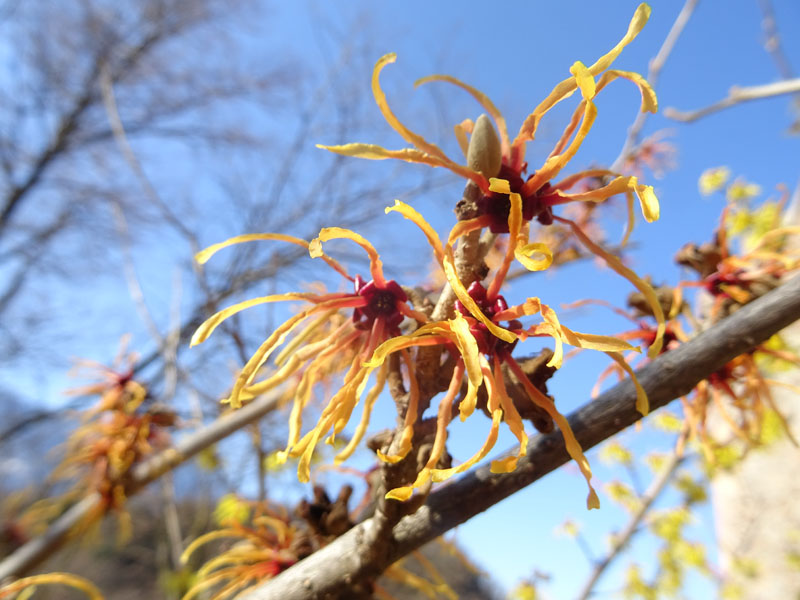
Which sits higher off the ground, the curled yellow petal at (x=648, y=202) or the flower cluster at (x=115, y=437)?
the flower cluster at (x=115, y=437)

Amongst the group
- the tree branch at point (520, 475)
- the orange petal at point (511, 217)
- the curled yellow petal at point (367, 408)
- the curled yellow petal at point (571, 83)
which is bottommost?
the tree branch at point (520, 475)

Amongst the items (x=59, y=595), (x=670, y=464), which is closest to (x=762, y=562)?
(x=670, y=464)

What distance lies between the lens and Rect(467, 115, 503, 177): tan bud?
504 mm

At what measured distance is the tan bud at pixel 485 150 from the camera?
0.50 metres

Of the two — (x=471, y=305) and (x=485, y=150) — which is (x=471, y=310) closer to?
(x=471, y=305)

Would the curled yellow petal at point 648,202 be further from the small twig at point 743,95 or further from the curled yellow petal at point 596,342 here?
the small twig at point 743,95

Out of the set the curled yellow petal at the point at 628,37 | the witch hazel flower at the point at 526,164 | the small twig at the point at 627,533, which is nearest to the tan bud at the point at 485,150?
the witch hazel flower at the point at 526,164

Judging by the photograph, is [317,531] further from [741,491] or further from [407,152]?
[741,491]

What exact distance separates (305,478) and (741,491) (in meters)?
5.93

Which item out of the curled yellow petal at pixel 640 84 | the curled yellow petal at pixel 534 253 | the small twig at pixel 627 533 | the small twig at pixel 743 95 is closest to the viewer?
the curled yellow petal at pixel 534 253

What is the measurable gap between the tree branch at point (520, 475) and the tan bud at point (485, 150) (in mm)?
294

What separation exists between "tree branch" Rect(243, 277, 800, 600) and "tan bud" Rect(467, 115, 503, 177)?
0.96ft

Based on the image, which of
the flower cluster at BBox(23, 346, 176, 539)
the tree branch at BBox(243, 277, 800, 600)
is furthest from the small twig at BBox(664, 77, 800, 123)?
the flower cluster at BBox(23, 346, 176, 539)

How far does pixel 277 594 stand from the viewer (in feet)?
1.92
